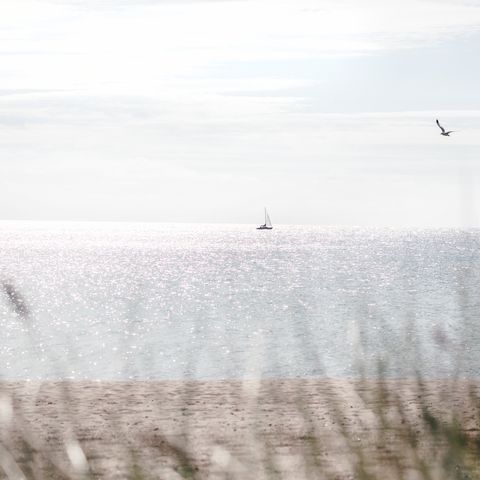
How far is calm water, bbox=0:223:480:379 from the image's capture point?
1830 mm

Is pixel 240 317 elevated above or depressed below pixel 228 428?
above

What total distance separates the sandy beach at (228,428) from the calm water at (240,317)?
0.37ft

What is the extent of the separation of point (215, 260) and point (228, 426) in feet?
529

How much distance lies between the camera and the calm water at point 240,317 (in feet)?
6.00

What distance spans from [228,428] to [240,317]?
18.9 ft

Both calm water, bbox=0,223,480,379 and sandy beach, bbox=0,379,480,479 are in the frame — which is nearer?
sandy beach, bbox=0,379,480,479

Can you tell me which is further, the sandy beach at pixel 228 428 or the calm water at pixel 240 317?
the calm water at pixel 240 317

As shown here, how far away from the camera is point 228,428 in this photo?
18109 mm

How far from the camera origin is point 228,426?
60.2 ft

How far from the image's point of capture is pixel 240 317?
1293cm

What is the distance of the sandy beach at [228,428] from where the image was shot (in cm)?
146

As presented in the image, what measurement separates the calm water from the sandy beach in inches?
4.5

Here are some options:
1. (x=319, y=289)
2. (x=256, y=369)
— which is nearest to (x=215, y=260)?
(x=319, y=289)

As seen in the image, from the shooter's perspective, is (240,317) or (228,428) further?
(228,428)
